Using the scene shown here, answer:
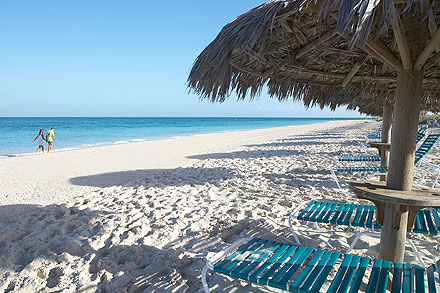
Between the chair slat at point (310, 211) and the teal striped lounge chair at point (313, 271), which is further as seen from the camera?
the chair slat at point (310, 211)

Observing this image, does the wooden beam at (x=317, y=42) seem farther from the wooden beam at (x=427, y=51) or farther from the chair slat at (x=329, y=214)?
the chair slat at (x=329, y=214)

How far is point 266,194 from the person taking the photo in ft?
13.2

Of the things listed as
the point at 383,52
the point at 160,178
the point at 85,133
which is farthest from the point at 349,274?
the point at 85,133

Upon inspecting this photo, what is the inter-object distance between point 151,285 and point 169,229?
0.89 meters

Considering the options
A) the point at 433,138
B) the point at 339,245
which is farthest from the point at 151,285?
the point at 433,138

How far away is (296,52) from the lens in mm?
2516

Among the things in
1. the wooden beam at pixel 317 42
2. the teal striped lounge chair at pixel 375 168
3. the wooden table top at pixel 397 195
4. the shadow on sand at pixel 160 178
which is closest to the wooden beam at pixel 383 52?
the wooden beam at pixel 317 42

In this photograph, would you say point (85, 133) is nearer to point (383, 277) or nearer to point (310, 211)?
point (310, 211)

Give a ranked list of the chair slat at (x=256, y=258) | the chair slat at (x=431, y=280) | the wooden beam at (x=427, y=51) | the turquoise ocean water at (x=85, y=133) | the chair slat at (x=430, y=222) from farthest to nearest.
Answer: the turquoise ocean water at (x=85, y=133) < the chair slat at (x=430, y=222) < the wooden beam at (x=427, y=51) < the chair slat at (x=256, y=258) < the chair slat at (x=431, y=280)

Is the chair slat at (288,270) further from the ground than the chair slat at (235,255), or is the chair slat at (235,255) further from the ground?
the chair slat at (288,270)

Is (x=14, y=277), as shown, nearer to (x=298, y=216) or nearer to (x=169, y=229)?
(x=169, y=229)

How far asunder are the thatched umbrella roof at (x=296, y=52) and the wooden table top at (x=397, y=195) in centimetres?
84

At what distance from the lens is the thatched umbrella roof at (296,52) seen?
5.40ft

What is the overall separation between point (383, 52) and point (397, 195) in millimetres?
899
